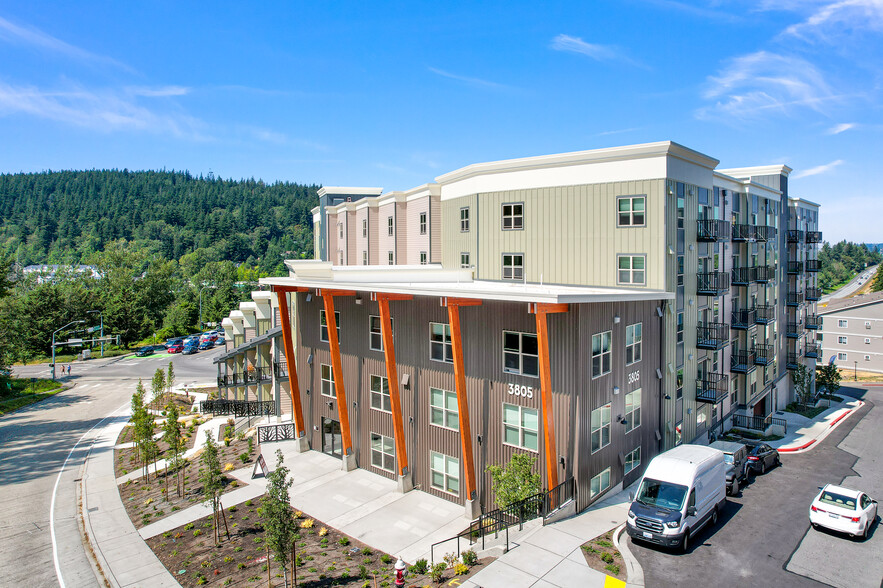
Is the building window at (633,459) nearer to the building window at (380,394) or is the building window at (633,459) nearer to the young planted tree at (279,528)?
the building window at (380,394)

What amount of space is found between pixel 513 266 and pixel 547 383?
436 inches

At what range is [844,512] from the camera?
17.0m

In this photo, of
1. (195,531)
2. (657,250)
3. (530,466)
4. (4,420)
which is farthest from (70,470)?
(657,250)

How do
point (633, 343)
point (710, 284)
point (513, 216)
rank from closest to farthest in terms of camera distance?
point (633, 343) < point (710, 284) < point (513, 216)

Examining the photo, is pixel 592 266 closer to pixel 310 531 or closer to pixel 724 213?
pixel 724 213

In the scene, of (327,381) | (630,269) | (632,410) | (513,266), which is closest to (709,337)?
(630,269)

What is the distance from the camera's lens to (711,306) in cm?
2833

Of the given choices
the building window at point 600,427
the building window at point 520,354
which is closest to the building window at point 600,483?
the building window at point 600,427

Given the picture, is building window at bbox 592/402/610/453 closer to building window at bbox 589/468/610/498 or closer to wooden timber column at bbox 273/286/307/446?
building window at bbox 589/468/610/498

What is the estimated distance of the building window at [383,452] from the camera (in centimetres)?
2492

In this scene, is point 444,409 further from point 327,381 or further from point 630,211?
point 630,211

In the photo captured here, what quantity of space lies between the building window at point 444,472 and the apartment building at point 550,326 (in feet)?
0.22

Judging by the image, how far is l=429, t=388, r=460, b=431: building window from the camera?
22000mm

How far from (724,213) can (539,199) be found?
11.3 metres
